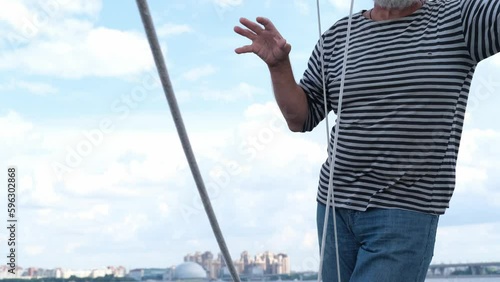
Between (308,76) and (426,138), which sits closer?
(426,138)

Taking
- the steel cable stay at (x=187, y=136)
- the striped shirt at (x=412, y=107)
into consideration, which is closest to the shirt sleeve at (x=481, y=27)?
the striped shirt at (x=412, y=107)

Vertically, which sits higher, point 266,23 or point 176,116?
point 266,23

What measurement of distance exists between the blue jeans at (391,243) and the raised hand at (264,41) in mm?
325

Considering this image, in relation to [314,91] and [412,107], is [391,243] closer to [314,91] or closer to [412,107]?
[412,107]

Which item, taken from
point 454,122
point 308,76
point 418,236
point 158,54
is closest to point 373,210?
point 418,236

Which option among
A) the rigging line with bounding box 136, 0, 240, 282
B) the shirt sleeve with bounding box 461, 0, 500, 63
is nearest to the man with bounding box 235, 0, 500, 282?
the shirt sleeve with bounding box 461, 0, 500, 63

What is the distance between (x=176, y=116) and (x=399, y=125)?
546 millimetres

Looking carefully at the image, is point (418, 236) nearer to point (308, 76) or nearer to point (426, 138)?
point (426, 138)

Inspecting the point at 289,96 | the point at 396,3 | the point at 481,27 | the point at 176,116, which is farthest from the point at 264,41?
the point at 176,116

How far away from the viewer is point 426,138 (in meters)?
1.25

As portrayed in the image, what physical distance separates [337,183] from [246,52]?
0.31 m

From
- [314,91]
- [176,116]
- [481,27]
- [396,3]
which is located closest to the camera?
[176,116]

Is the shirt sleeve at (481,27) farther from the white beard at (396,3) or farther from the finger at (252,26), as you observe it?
the finger at (252,26)

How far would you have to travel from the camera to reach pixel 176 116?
2.80 ft
